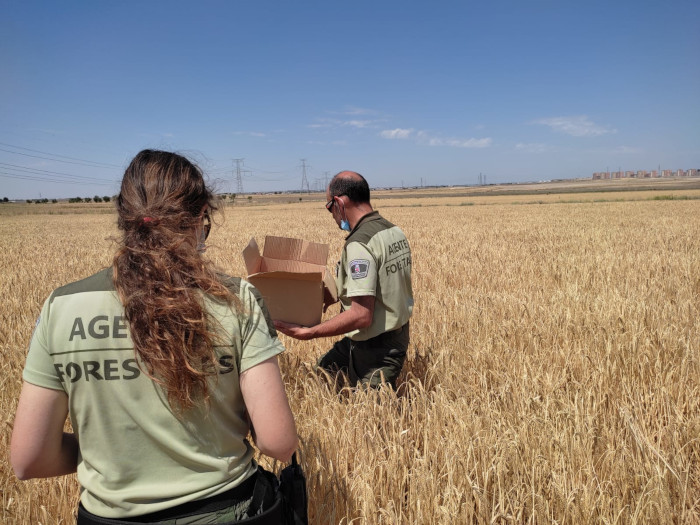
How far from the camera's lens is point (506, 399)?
9.20 feet

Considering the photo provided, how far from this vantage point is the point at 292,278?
276cm

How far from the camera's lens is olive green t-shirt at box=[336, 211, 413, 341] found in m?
2.90

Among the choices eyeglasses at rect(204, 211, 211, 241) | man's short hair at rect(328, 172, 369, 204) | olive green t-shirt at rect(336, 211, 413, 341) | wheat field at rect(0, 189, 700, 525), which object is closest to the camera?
eyeglasses at rect(204, 211, 211, 241)

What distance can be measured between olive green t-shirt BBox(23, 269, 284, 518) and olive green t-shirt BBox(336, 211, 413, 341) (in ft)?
5.15

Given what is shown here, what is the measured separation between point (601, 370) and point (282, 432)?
2.61 metres

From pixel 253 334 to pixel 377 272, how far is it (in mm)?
1795

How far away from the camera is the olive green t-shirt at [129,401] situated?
123 cm

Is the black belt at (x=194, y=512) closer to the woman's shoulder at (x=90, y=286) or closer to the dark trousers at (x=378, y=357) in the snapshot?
the woman's shoulder at (x=90, y=286)

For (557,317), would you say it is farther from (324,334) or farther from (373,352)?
(324,334)

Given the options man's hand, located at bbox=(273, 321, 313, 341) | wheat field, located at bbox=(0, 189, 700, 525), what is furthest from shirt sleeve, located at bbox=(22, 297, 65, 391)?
man's hand, located at bbox=(273, 321, 313, 341)

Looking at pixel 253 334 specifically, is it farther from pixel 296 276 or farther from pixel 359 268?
pixel 359 268

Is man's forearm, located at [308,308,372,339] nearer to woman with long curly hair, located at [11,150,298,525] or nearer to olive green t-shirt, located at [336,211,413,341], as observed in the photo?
olive green t-shirt, located at [336,211,413,341]

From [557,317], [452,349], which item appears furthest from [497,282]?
[452,349]

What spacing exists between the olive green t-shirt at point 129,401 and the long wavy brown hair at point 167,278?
0.04 metres
